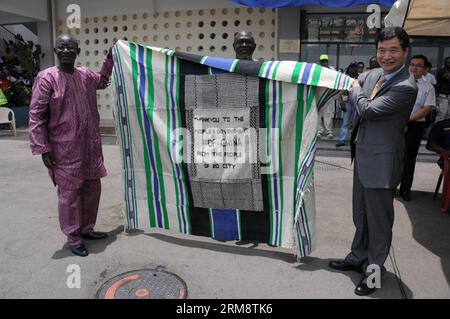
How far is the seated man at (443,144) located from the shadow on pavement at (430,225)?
180 millimetres

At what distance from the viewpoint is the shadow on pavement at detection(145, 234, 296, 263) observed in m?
3.49

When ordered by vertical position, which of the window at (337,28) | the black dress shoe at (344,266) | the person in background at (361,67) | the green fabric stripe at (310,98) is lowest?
the black dress shoe at (344,266)

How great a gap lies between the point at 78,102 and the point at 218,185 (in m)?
1.36

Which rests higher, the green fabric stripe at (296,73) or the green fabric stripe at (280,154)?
the green fabric stripe at (296,73)

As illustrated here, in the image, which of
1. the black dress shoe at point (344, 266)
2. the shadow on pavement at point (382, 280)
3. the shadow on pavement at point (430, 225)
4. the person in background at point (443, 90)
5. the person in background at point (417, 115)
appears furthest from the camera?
the person in background at point (443, 90)

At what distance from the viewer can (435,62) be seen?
9977 mm

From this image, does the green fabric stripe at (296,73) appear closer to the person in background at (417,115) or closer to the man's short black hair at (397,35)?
the man's short black hair at (397,35)

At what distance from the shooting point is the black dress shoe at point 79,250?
3.47 m

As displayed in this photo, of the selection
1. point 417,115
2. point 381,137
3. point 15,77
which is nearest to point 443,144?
point 417,115

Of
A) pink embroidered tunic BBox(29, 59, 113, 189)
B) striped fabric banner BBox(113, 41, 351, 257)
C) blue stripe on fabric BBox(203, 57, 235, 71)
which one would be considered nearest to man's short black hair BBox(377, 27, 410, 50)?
striped fabric banner BBox(113, 41, 351, 257)

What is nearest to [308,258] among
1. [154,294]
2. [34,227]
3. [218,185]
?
[218,185]

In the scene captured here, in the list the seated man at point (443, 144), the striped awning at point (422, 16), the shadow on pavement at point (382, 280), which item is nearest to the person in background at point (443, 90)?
the striped awning at point (422, 16)
